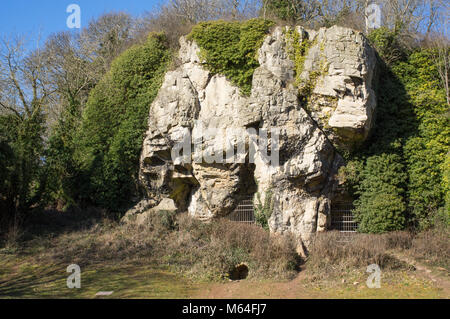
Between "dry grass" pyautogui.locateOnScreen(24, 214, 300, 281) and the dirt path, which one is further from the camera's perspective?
"dry grass" pyautogui.locateOnScreen(24, 214, 300, 281)

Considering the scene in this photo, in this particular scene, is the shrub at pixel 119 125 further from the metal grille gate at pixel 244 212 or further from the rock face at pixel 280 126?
the metal grille gate at pixel 244 212

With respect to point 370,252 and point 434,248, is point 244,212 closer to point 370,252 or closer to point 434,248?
point 370,252

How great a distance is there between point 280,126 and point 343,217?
12.6 ft

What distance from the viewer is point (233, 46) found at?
13.2 meters

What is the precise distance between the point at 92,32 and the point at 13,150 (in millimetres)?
14087

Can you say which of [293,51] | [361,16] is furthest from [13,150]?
[361,16]

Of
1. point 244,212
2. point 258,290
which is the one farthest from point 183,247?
point 258,290

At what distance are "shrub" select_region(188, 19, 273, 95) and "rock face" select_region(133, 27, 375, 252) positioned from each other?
0.34 m

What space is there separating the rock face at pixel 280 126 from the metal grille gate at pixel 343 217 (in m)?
0.65

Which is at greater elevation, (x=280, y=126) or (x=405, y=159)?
(x=280, y=126)

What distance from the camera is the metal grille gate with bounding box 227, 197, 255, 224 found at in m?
13.5

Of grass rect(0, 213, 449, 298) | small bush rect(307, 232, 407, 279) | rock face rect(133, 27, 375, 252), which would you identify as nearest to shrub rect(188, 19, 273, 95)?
rock face rect(133, 27, 375, 252)

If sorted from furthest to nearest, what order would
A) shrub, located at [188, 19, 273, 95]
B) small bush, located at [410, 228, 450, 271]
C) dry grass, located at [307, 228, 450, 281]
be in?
shrub, located at [188, 19, 273, 95]
small bush, located at [410, 228, 450, 271]
dry grass, located at [307, 228, 450, 281]

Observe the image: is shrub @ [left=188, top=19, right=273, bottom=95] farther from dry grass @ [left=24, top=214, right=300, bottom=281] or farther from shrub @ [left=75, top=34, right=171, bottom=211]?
dry grass @ [left=24, top=214, right=300, bottom=281]
